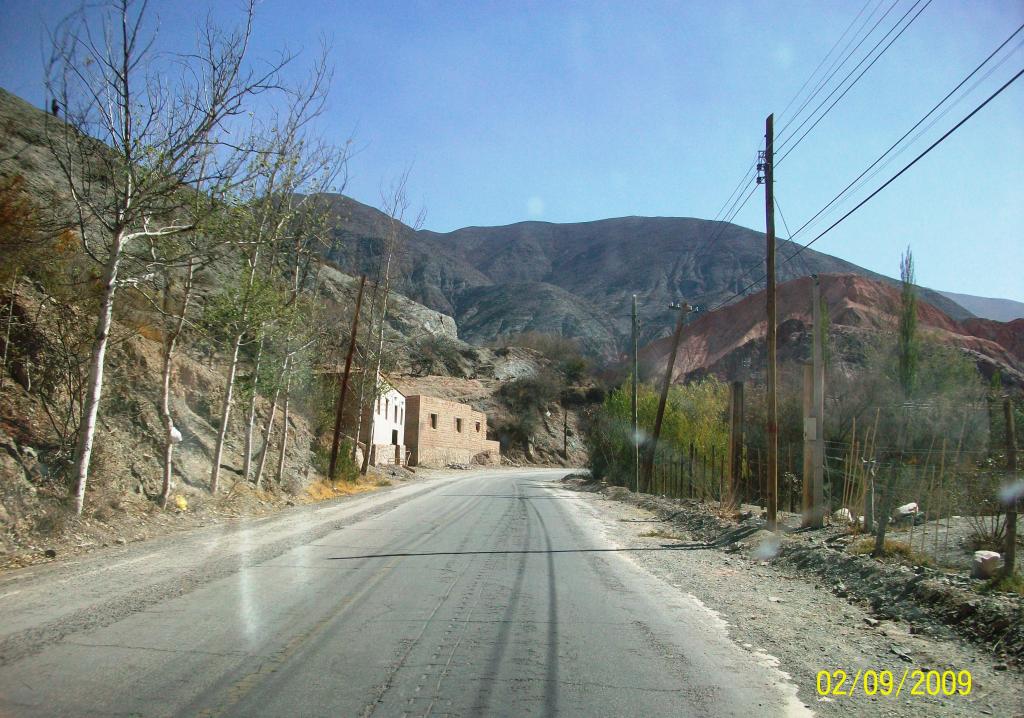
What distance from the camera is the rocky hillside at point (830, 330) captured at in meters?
49.2

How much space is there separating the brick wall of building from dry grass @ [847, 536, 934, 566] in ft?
174

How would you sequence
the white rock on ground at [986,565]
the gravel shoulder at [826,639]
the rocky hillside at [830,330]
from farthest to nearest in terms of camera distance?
the rocky hillside at [830,330] → the white rock on ground at [986,565] → the gravel shoulder at [826,639]

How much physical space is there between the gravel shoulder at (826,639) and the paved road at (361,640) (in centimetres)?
35

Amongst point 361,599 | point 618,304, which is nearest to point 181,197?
point 361,599

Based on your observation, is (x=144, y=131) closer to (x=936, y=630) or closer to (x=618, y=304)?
(x=936, y=630)

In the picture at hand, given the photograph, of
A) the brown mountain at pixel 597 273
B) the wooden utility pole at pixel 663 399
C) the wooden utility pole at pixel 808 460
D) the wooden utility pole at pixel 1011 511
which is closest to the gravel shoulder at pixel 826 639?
the wooden utility pole at pixel 1011 511

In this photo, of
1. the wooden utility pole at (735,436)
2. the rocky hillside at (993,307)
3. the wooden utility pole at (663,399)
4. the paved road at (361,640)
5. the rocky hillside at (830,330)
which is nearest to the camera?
the paved road at (361,640)

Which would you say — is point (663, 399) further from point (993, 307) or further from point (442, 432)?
point (993, 307)

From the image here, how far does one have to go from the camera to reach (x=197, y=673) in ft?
17.7

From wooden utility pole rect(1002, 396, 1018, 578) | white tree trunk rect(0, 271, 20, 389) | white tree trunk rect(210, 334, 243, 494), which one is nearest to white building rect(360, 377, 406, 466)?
white tree trunk rect(210, 334, 243, 494)

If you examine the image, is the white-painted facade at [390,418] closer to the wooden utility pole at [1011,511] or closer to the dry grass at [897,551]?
the dry grass at [897,551]

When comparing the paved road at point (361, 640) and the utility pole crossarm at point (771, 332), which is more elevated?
the utility pole crossarm at point (771, 332)
